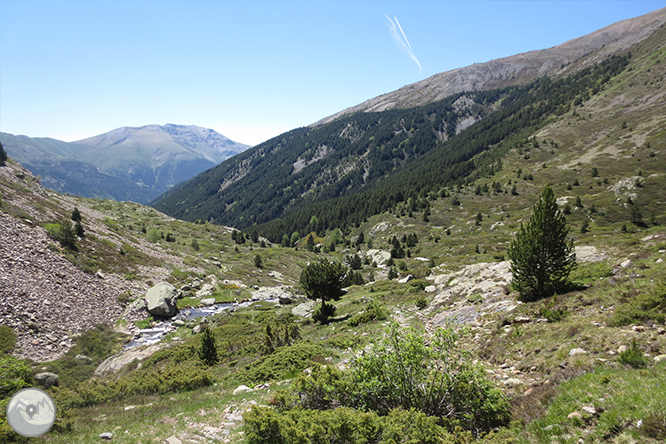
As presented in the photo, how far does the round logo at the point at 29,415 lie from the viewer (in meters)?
8.71

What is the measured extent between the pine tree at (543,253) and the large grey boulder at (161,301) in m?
37.2

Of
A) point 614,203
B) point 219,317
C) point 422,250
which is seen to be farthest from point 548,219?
point 614,203

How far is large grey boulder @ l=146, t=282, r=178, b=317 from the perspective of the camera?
35094 mm

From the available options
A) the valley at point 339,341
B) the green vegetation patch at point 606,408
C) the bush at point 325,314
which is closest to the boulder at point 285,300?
the valley at point 339,341

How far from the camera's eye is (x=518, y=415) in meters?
7.82

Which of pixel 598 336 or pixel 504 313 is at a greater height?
pixel 598 336

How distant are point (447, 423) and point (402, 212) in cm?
10124

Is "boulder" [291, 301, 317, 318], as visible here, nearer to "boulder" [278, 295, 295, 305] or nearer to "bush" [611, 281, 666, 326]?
"boulder" [278, 295, 295, 305]

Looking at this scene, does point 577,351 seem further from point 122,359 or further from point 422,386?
point 122,359

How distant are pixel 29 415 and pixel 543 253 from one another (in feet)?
75.2

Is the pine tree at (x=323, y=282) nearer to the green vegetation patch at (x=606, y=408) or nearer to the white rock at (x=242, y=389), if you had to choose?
the white rock at (x=242, y=389)

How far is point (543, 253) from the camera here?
633 inches

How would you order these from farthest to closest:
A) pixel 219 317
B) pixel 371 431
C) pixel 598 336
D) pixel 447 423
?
pixel 219 317
pixel 598 336
pixel 447 423
pixel 371 431

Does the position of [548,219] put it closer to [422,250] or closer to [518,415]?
[518,415]
